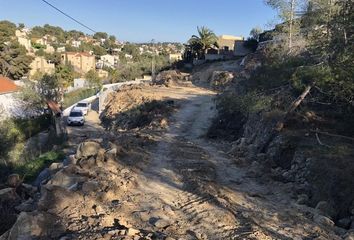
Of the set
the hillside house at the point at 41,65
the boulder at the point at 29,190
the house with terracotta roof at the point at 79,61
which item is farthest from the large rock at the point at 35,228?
the house with terracotta roof at the point at 79,61

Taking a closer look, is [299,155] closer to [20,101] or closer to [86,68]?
[20,101]

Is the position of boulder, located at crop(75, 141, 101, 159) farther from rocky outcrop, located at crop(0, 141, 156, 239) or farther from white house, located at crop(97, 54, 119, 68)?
white house, located at crop(97, 54, 119, 68)

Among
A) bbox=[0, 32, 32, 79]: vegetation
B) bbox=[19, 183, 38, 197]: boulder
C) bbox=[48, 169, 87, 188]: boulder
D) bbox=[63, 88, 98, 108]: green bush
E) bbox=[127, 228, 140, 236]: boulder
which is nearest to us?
bbox=[127, 228, 140, 236]: boulder

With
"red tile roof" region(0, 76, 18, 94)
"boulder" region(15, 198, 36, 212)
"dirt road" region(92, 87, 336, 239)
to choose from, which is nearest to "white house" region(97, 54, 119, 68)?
"red tile roof" region(0, 76, 18, 94)

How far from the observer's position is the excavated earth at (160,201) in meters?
8.27

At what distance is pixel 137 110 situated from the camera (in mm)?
32188

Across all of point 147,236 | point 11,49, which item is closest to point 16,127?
point 147,236

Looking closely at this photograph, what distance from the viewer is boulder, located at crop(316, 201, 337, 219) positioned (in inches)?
394

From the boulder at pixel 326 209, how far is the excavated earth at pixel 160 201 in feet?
0.65

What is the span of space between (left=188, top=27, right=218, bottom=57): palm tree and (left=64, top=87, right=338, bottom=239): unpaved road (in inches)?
1950

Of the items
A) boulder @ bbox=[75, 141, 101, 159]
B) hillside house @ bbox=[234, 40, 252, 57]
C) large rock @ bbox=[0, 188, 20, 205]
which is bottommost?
large rock @ bbox=[0, 188, 20, 205]

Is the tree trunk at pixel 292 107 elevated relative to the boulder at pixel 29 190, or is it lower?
elevated

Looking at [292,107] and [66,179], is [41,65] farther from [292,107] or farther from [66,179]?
[66,179]

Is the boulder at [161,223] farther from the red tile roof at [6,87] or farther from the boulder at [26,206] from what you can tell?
the red tile roof at [6,87]
